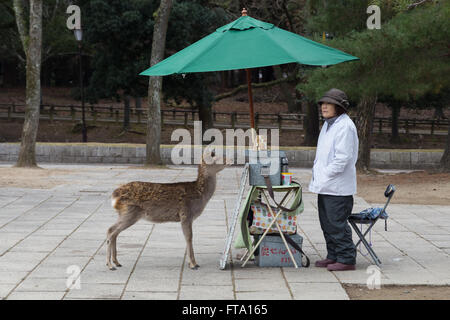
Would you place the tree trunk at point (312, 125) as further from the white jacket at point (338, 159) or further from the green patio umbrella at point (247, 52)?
the white jacket at point (338, 159)

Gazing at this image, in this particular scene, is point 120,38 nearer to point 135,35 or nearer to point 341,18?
point 135,35

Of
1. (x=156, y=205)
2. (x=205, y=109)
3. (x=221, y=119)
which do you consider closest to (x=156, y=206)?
(x=156, y=205)

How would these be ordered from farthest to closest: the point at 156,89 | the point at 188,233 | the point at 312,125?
the point at 312,125 < the point at 156,89 < the point at 188,233

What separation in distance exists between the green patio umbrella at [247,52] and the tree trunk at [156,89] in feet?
42.0

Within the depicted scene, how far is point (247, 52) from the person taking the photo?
6.28m

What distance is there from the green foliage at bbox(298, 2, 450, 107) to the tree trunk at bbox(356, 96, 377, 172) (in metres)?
3.14

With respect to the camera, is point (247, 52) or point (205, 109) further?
point (205, 109)

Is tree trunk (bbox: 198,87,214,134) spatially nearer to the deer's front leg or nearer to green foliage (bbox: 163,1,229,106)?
green foliage (bbox: 163,1,229,106)

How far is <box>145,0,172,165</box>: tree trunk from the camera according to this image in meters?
19.4

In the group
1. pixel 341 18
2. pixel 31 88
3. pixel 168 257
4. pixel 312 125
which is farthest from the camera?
pixel 312 125

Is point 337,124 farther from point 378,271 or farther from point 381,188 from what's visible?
point 381,188

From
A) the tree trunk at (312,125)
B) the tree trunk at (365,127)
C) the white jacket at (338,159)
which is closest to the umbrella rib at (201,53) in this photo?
the white jacket at (338,159)

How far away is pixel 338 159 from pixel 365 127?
11.9 m

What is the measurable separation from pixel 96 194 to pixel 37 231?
4071 millimetres
